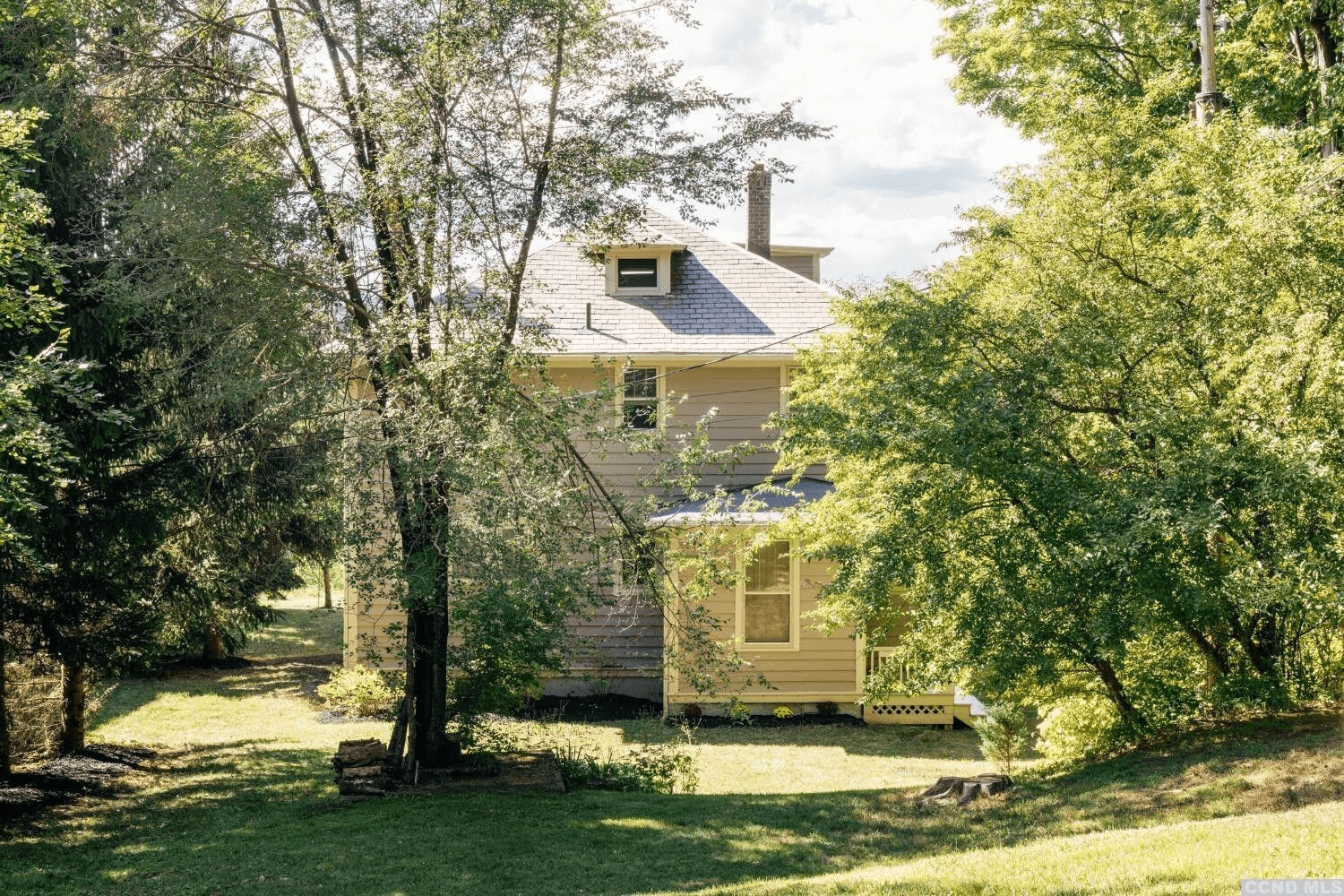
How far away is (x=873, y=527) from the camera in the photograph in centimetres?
991

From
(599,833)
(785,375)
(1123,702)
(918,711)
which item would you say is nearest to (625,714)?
(918,711)

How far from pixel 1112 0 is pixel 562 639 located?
12061 millimetres

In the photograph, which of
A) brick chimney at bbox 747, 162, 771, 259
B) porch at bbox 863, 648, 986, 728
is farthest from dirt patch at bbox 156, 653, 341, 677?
brick chimney at bbox 747, 162, 771, 259

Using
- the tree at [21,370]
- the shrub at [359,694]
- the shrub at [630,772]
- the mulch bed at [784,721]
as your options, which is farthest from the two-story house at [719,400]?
the tree at [21,370]

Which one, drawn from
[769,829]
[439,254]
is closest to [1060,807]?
[769,829]

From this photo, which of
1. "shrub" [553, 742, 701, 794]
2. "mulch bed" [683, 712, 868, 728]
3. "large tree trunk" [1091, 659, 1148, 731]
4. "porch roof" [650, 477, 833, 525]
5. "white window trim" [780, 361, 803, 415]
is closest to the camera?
"large tree trunk" [1091, 659, 1148, 731]

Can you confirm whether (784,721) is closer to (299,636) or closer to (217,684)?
(217,684)

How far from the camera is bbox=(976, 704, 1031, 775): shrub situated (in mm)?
11836

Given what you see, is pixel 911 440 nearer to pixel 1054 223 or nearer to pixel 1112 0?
pixel 1054 223

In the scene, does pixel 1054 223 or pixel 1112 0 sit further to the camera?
pixel 1112 0

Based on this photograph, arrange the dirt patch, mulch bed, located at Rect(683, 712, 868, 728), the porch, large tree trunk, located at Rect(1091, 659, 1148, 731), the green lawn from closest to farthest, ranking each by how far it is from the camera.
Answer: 1. the green lawn
2. large tree trunk, located at Rect(1091, 659, 1148, 731)
3. mulch bed, located at Rect(683, 712, 868, 728)
4. the porch
5. the dirt patch

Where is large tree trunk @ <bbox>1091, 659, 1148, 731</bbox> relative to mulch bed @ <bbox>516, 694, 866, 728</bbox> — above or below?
above

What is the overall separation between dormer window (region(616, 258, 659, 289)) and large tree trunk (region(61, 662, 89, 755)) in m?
10.8

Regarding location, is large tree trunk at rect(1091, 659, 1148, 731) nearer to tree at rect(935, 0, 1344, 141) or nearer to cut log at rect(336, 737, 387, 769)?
tree at rect(935, 0, 1344, 141)
